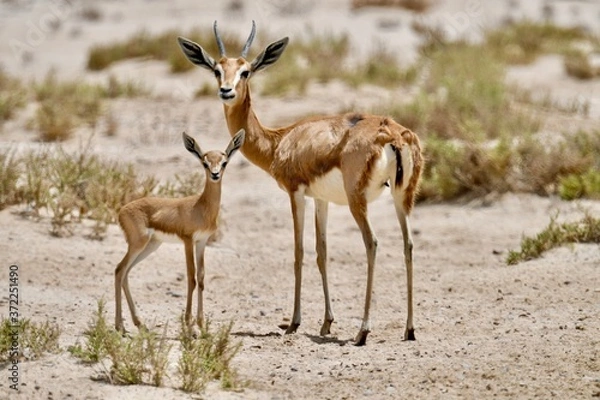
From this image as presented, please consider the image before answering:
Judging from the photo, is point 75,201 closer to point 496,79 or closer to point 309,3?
point 496,79

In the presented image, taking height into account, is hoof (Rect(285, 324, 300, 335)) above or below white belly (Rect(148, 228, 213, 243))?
below

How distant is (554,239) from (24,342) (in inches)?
208

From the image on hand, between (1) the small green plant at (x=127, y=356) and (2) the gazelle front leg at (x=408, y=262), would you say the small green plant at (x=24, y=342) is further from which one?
(2) the gazelle front leg at (x=408, y=262)

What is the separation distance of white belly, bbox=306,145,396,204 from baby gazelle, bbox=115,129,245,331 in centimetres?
74

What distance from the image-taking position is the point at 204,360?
7.26 meters

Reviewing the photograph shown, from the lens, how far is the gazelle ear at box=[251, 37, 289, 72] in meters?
9.53

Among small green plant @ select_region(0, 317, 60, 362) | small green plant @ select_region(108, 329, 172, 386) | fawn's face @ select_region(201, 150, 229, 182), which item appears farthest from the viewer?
fawn's face @ select_region(201, 150, 229, 182)

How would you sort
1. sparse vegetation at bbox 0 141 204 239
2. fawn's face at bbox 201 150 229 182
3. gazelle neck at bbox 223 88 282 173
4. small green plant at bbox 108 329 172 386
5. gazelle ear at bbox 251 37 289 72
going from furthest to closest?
sparse vegetation at bbox 0 141 204 239
gazelle ear at bbox 251 37 289 72
gazelle neck at bbox 223 88 282 173
fawn's face at bbox 201 150 229 182
small green plant at bbox 108 329 172 386

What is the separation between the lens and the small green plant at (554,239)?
10719mm

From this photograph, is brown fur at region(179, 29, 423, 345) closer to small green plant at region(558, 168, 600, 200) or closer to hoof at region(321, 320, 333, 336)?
hoof at region(321, 320, 333, 336)

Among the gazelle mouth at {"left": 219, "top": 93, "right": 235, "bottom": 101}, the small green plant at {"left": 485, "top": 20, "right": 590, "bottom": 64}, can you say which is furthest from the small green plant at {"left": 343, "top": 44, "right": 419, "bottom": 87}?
the gazelle mouth at {"left": 219, "top": 93, "right": 235, "bottom": 101}

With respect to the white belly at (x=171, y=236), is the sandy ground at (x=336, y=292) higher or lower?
lower

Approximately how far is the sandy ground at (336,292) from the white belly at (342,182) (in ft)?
3.57

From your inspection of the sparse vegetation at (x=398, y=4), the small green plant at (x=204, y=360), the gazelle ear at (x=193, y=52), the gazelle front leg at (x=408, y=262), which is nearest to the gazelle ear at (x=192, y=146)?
the gazelle ear at (x=193, y=52)
